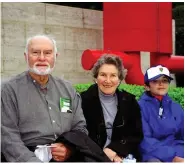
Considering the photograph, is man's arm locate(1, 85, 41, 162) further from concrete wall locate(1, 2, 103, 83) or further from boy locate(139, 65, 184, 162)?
concrete wall locate(1, 2, 103, 83)

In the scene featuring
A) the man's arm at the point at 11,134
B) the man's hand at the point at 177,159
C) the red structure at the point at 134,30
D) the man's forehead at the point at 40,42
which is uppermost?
the red structure at the point at 134,30

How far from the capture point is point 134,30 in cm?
726

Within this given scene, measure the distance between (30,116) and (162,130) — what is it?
4.25ft

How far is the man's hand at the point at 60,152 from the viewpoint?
11.1 feet

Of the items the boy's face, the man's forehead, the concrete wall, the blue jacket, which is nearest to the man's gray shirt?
the man's forehead

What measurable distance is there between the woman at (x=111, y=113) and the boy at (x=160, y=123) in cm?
11

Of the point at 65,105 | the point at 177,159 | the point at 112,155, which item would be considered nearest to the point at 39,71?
the point at 65,105

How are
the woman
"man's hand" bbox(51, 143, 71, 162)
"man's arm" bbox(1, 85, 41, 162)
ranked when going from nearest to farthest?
"man's arm" bbox(1, 85, 41, 162), "man's hand" bbox(51, 143, 71, 162), the woman

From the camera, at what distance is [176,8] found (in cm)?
1258

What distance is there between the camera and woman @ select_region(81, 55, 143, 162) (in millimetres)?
3889

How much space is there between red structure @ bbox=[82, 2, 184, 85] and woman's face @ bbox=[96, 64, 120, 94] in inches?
116

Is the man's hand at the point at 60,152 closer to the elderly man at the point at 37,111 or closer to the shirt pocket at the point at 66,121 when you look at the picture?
the elderly man at the point at 37,111

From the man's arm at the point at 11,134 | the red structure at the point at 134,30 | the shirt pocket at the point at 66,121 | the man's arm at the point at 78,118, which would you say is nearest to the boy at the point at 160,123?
the man's arm at the point at 78,118

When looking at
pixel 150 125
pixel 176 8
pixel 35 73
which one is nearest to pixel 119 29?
pixel 150 125
